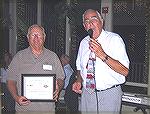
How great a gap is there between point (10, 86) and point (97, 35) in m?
0.77

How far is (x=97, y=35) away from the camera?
6.68 feet

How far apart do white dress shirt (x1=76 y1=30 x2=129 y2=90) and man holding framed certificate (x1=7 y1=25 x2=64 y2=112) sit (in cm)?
21

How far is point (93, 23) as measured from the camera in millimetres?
1983

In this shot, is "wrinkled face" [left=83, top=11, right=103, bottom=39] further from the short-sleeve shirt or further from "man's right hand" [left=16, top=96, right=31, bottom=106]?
"man's right hand" [left=16, top=96, right=31, bottom=106]

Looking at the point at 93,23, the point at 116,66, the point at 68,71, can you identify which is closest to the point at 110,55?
the point at 116,66

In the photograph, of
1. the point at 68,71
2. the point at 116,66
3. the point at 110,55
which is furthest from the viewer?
the point at 68,71

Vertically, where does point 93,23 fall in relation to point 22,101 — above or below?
above

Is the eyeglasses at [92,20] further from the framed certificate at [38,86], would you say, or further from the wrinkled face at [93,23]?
the framed certificate at [38,86]

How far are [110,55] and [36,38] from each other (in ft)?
1.84

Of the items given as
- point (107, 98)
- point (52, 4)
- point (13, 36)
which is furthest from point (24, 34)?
point (107, 98)

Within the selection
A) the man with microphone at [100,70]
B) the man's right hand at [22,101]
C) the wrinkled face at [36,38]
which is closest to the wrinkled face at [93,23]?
the man with microphone at [100,70]

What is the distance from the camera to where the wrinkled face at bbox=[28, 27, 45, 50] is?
209 cm

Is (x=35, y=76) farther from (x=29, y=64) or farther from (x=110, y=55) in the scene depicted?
(x=110, y=55)

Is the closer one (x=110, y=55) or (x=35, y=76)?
(x=110, y=55)
